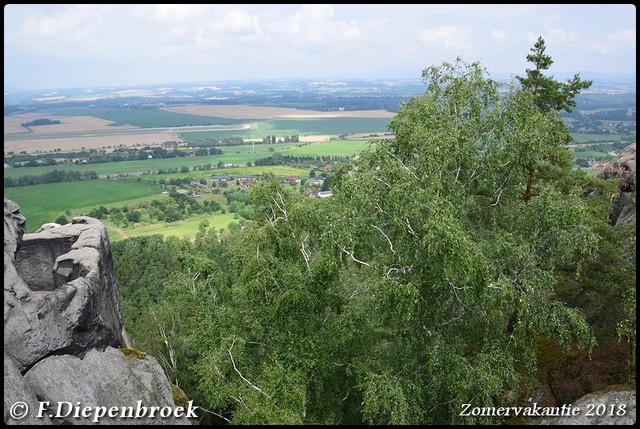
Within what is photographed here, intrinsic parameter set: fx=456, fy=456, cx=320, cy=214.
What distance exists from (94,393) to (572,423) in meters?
14.1

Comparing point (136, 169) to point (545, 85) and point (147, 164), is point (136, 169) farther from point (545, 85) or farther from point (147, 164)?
point (545, 85)

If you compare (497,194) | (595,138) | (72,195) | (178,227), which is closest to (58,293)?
(497,194)

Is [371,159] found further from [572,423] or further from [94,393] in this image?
[94,393]

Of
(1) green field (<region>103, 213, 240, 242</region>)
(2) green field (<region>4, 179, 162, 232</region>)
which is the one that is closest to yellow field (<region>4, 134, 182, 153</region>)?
(2) green field (<region>4, 179, 162, 232</region>)

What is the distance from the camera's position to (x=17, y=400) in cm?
1213

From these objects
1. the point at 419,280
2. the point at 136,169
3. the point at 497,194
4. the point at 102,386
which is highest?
the point at 497,194

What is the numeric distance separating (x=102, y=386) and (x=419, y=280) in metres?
10.4

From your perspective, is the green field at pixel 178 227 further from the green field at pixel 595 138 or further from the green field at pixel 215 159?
the green field at pixel 595 138

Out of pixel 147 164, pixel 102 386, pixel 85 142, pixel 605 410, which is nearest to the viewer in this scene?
pixel 605 410

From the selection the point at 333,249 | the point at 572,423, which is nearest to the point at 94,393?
the point at 333,249

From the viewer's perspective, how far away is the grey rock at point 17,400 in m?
11.8

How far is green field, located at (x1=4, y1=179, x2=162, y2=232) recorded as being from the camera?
9038cm

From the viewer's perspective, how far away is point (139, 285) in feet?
157

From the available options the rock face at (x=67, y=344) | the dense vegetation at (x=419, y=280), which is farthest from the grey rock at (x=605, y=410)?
the rock face at (x=67, y=344)
